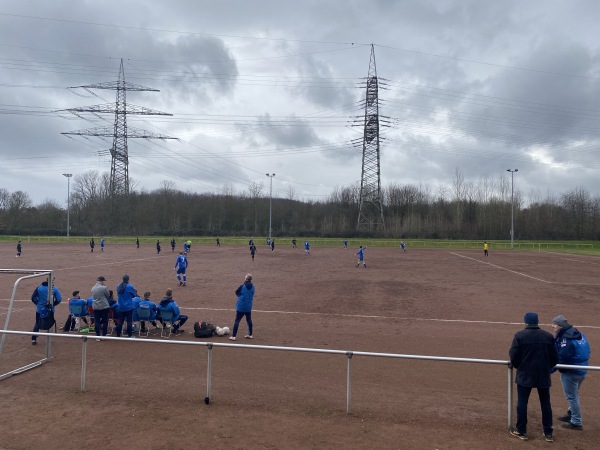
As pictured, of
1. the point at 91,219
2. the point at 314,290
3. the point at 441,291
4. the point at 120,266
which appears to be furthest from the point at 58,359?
the point at 91,219

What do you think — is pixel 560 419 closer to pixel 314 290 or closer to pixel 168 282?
pixel 314 290

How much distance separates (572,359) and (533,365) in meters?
0.88

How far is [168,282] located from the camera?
22.8m

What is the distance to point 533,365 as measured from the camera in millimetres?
5562

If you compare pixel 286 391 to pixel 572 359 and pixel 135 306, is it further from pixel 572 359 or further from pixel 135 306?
pixel 135 306

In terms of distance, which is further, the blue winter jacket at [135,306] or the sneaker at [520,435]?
the blue winter jacket at [135,306]

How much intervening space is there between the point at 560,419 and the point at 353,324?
7.64 m

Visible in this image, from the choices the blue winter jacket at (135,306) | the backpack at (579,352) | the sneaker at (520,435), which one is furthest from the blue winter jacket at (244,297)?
the backpack at (579,352)

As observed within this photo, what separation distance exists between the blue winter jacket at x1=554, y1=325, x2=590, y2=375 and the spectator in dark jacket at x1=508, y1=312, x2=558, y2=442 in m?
0.51

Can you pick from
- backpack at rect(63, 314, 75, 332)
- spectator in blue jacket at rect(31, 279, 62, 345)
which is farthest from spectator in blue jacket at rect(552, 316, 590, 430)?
backpack at rect(63, 314, 75, 332)

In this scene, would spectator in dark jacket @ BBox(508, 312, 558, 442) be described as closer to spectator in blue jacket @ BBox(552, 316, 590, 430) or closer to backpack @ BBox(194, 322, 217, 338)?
spectator in blue jacket @ BBox(552, 316, 590, 430)

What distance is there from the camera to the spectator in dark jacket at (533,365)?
5539 mm

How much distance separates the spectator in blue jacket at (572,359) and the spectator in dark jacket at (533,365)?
1.69 feet

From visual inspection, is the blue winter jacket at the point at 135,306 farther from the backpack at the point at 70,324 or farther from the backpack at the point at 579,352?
the backpack at the point at 579,352
